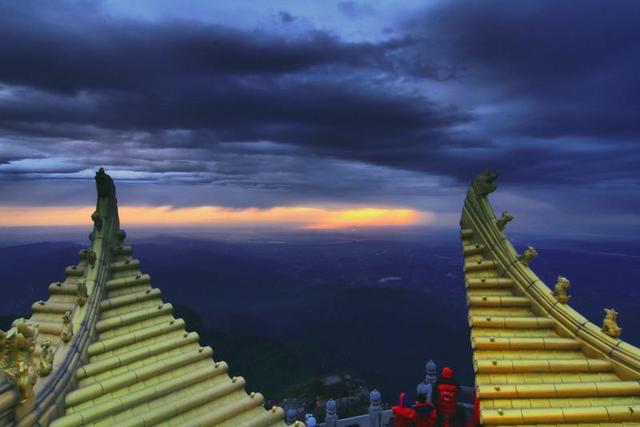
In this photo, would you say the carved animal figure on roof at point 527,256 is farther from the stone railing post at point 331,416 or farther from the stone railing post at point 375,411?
the stone railing post at point 331,416

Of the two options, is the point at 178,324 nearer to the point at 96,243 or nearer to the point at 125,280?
the point at 125,280

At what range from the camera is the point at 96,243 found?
16484 millimetres

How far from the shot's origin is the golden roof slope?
12.3 metres

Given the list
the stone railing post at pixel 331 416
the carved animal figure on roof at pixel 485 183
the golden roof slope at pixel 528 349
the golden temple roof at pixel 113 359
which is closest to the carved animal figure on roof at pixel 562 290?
the golden roof slope at pixel 528 349

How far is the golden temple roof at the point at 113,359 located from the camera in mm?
11556

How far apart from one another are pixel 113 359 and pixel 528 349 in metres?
12.8

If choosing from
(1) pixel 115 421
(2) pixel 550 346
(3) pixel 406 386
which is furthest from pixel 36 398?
(3) pixel 406 386

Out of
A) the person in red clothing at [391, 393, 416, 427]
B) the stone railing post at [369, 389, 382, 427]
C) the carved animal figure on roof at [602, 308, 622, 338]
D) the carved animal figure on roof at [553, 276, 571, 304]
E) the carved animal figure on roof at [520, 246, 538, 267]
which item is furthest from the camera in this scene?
the stone railing post at [369, 389, 382, 427]

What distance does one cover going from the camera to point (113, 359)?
551 inches

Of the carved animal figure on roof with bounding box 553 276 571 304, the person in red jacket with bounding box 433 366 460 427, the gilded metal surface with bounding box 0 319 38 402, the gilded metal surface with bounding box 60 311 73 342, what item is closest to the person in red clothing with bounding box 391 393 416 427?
the person in red jacket with bounding box 433 366 460 427

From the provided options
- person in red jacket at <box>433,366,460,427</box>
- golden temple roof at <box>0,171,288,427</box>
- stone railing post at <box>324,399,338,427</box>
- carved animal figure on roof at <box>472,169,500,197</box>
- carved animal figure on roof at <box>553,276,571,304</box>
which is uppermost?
carved animal figure on roof at <box>472,169,500,197</box>

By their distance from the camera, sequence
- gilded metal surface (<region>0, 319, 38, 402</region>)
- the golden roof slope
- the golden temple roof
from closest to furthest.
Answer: gilded metal surface (<region>0, 319, 38, 402</region>)
the golden temple roof
the golden roof slope

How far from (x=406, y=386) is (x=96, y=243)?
18703cm

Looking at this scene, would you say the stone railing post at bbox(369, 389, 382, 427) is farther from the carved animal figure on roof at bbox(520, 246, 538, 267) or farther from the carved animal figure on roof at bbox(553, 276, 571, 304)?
the carved animal figure on roof at bbox(553, 276, 571, 304)
